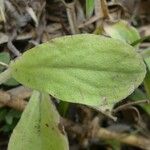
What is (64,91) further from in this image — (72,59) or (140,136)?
(140,136)

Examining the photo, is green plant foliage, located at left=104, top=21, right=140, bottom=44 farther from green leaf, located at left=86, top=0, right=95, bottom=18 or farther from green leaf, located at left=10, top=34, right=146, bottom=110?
green leaf, located at left=10, top=34, right=146, bottom=110

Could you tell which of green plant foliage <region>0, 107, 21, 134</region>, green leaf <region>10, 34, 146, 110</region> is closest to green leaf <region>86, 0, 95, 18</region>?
green leaf <region>10, 34, 146, 110</region>

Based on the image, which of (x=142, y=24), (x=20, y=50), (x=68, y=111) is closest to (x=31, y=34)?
(x=20, y=50)

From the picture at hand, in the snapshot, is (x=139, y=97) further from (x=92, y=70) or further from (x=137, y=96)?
(x=92, y=70)

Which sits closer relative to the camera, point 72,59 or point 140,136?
point 72,59

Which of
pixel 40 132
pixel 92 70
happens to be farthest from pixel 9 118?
pixel 92 70

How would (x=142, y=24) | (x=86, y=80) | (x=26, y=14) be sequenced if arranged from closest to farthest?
(x=86, y=80), (x=26, y=14), (x=142, y=24)

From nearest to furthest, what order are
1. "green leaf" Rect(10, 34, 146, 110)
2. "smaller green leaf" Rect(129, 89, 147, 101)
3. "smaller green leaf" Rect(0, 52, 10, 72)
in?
"green leaf" Rect(10, 34, 146, 110) < "smaller green leaf" Rect(0, 52, 10, 72) < "smaller green leaf" Rect(129, 89, 147, 101)
